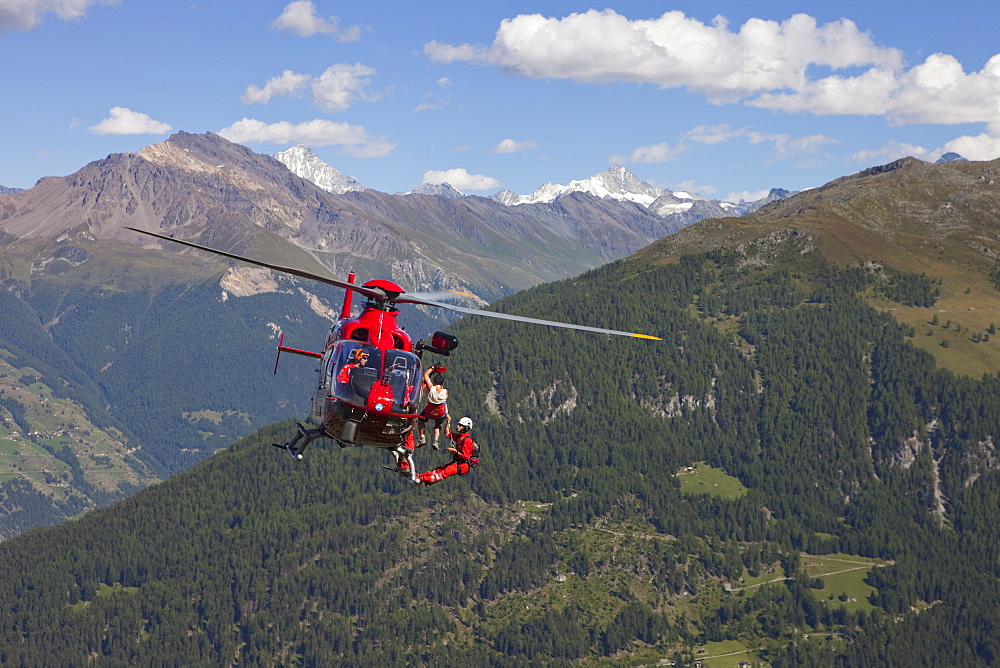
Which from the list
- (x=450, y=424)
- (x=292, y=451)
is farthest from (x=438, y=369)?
(x=292, y=451)

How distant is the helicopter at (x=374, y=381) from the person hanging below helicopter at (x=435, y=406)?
30.6 inches

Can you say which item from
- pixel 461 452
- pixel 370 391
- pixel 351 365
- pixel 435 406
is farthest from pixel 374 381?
pixel 461 452

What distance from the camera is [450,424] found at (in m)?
61.2

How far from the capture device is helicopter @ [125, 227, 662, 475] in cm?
5653

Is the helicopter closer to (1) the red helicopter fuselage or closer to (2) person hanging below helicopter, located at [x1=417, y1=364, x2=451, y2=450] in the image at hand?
(1) the red helicopter fuselage

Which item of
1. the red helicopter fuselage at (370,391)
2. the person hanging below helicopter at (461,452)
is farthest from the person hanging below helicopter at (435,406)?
the red helicopter fuselage at (370,391)

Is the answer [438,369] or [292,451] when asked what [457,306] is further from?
[292,451]

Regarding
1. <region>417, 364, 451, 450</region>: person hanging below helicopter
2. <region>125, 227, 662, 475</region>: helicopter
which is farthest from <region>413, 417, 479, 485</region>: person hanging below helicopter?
<region>125, 227, 662, 475</region>: helicopter

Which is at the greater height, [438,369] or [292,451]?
[438,369]

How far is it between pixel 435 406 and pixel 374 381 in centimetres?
468

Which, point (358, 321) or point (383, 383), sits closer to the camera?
point (383, 383)

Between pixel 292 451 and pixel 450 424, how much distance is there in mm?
8840

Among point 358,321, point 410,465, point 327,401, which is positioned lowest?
point 410,465

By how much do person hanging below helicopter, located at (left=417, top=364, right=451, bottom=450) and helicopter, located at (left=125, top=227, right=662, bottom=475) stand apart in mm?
776
